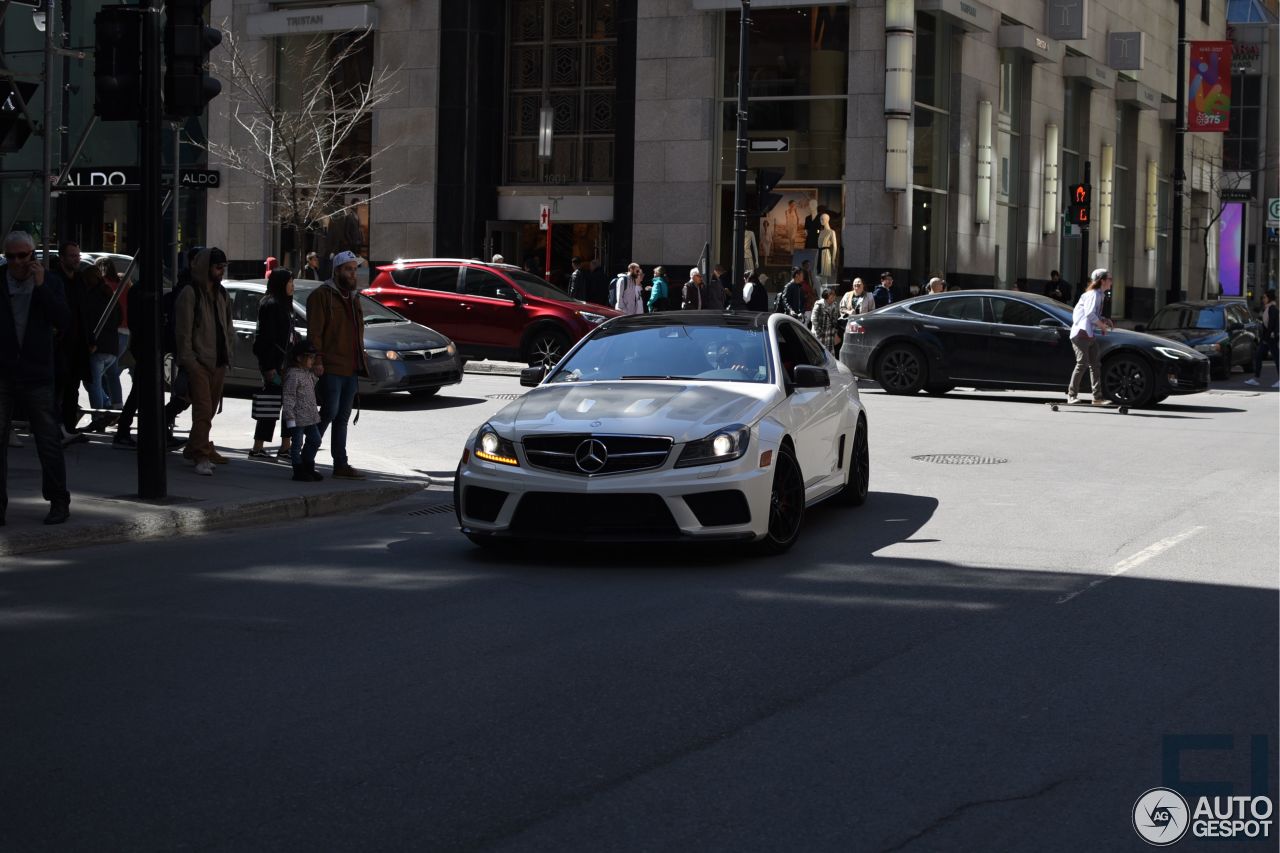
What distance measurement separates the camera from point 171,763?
18.5 ft

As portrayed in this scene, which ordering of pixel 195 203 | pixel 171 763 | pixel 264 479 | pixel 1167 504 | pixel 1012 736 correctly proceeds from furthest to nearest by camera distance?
1. pixel 195 203
2. pixel 264 479
3. pixel 1167 504
4. pixel 1012 736
5. pixel 171 763

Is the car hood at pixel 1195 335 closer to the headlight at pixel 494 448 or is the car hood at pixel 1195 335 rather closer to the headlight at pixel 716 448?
the headlight at pixel 716 448

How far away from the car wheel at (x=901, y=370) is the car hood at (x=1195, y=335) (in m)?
9.17

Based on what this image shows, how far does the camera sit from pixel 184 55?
12.1 meters

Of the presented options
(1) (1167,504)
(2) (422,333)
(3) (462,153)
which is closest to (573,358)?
(1) (1167,504)

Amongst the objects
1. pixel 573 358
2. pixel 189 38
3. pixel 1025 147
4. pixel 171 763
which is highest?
pixel 1025 147

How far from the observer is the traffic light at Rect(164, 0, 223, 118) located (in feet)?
39.5

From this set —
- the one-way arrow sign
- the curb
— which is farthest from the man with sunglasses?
the one-way arrow sign

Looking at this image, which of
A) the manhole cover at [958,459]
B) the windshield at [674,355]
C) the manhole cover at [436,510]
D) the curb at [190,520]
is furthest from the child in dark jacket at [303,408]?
the manhole cover at [958,459]

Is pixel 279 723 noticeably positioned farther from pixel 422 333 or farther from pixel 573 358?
pixel 422 333

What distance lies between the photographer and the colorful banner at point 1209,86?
151ft

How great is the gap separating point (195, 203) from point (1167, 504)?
3402 cm

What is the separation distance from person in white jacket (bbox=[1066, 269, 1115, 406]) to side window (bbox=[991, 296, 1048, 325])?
0.75 m

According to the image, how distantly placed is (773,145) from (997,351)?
45.6 feet
